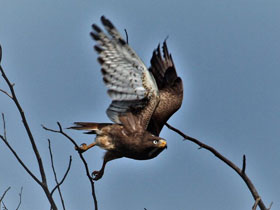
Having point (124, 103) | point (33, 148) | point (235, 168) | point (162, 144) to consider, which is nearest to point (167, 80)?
point (124, 103)

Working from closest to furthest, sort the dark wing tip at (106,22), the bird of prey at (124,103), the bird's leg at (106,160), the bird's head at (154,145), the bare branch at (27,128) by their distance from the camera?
1. the bare branch at (27,128)
2. the dark wing tip at (106,22)
3. the bird of prey at (124,103)
4. the bird's head at (154,145)
5. the bird's leg at (106,160)

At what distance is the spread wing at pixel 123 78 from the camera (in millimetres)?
6188

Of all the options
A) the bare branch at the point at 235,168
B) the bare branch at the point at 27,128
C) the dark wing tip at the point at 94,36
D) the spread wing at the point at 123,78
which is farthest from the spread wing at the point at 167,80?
the bare branch at the point at 27,128

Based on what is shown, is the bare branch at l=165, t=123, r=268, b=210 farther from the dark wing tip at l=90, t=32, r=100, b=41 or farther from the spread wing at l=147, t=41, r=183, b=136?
the spread wing at l=147, t=41, r=183, b=136

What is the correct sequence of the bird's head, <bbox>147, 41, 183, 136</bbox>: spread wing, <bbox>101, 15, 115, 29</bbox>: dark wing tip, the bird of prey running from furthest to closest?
1. <bbox>147, 41, 183, 136</bbox>: spread wing
2. the bird's head
3. the bird of prey
4. <bbox>101, 15, 115, 29</bbox>: dark wing tip

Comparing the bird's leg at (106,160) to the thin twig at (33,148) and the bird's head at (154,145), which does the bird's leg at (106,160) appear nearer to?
the bird's head at (154,145)

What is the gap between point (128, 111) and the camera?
7.02 metres

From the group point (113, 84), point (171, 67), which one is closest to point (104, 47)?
point (113, 84)

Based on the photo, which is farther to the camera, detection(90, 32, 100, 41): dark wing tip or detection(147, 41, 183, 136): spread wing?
detection(147, 41, 183, 136): spread wing

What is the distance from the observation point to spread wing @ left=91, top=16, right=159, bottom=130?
20.3ft

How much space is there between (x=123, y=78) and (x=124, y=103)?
454 millimetres

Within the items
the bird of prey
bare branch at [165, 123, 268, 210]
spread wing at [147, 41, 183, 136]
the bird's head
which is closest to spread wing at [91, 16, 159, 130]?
the bird of prey

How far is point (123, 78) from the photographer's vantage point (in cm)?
656

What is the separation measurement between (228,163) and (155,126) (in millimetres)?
3372
